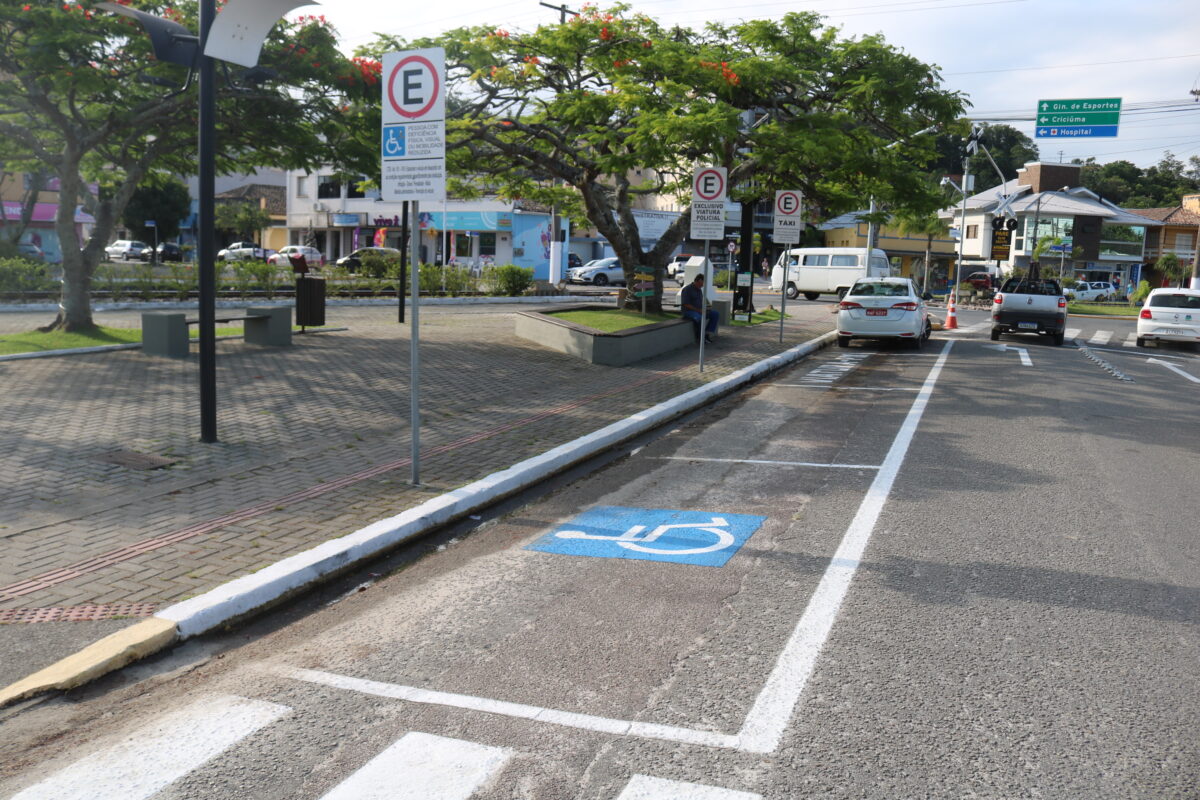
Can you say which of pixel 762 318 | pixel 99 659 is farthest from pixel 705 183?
pixel 762 318

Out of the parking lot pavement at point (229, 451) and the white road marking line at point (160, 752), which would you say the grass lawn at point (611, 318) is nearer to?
the parking lot pavement at point (229, 451)

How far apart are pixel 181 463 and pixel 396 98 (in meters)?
3.59

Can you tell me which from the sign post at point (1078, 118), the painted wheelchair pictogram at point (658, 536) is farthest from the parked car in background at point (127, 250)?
the painted wheelchair pictogram at point (658, 536)

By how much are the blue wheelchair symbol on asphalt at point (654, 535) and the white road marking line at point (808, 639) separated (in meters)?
0.70

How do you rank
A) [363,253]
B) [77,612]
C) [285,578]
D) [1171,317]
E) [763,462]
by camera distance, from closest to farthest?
[77,612]
[285,578]
[763,462]
[1171,317]
[363,253]

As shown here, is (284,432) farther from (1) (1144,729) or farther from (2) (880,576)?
(1) (1144,729)

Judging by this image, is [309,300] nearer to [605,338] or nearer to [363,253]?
[605,338]

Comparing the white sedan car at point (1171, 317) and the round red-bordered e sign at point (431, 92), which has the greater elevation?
the round red-bordered e sign at point (431, 92)

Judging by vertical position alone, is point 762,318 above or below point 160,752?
above

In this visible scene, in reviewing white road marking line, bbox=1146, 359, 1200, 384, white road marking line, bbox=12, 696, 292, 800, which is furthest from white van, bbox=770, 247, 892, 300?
white road marking line, bbox=12, 696, 292, 800

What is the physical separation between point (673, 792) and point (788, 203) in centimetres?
1801

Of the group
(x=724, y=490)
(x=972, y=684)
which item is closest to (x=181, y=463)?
(x=724, y=490)

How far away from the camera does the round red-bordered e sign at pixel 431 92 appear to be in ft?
22.6

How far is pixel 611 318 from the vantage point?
18.8 metres
